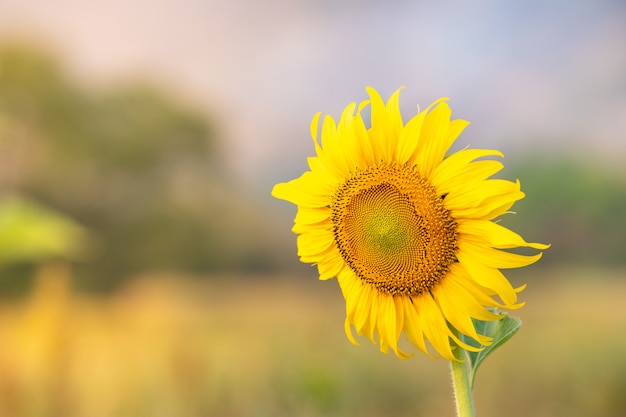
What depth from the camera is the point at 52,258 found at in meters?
2.00

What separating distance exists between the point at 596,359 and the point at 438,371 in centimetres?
43

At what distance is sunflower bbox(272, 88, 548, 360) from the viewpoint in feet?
1.53

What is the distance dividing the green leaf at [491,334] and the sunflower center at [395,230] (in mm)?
54

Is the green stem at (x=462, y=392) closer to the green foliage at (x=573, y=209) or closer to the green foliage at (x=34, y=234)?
the green foliage at (x=573, y=209)

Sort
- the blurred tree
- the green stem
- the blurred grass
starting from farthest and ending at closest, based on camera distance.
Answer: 1. the blurred tree
2. the blurred grass
3. the green stem

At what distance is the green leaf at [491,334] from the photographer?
0.45 m

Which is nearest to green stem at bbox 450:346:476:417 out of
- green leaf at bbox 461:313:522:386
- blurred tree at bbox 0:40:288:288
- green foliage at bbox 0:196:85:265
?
green leaf at bbox 461:313:522:386

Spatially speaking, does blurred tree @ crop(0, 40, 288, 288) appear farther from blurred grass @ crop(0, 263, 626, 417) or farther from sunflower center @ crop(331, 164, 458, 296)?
sunflower center @ crop(331, 164, 458, 296)

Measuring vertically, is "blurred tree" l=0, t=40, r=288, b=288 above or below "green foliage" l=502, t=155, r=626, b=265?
above

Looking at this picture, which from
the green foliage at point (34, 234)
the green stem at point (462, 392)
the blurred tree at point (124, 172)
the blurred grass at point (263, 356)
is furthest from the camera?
the blurred tree at point (124, 172)

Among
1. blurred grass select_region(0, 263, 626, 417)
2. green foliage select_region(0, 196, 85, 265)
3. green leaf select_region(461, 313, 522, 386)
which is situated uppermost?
green foliage select_region(0, 196, 85, 265)

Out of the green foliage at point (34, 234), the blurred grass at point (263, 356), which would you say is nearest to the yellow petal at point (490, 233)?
the blurred grass at point (263, 356)

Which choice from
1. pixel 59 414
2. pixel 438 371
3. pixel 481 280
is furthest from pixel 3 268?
pixel 481 280

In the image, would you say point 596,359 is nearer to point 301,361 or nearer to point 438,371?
point 438,371
